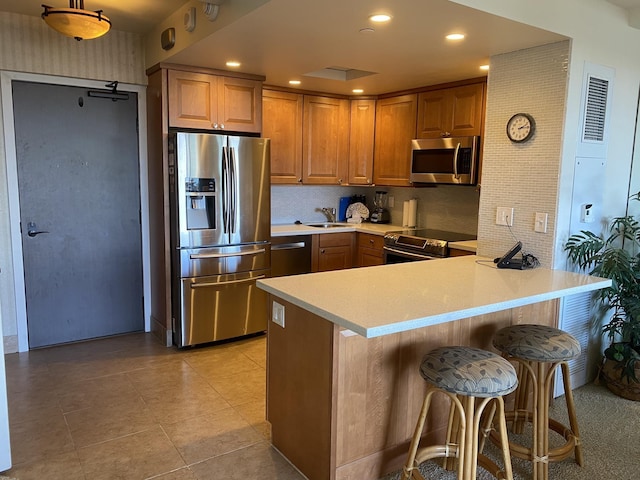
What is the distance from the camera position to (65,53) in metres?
3.73

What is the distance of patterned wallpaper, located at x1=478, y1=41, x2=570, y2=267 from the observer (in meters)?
2.87

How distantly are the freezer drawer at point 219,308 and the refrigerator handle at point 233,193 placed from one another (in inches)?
17.7

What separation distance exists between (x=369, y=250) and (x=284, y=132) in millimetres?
1415

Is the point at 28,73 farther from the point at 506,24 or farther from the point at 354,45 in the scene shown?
the point at 506,24

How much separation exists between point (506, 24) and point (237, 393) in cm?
269

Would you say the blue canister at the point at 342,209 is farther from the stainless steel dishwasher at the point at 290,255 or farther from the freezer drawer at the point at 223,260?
the freezer drawer at the point at 223,260

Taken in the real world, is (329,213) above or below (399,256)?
above

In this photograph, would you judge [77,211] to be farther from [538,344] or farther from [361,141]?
[538,344]

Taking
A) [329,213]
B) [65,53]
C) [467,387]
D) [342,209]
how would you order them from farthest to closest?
1. [342,209]
2. [329,213]
3. [65,53]
4. [467,387]

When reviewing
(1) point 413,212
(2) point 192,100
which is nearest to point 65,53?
(2) point 192,100

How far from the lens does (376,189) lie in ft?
18.2

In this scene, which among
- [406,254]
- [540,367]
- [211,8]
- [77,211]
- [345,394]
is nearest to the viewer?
[345,394]

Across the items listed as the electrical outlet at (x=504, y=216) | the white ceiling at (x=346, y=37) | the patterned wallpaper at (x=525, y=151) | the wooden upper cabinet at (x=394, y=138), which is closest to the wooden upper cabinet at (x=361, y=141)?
the wooden upper cabinet at (x=394, y=138)

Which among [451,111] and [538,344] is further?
[451,111]
